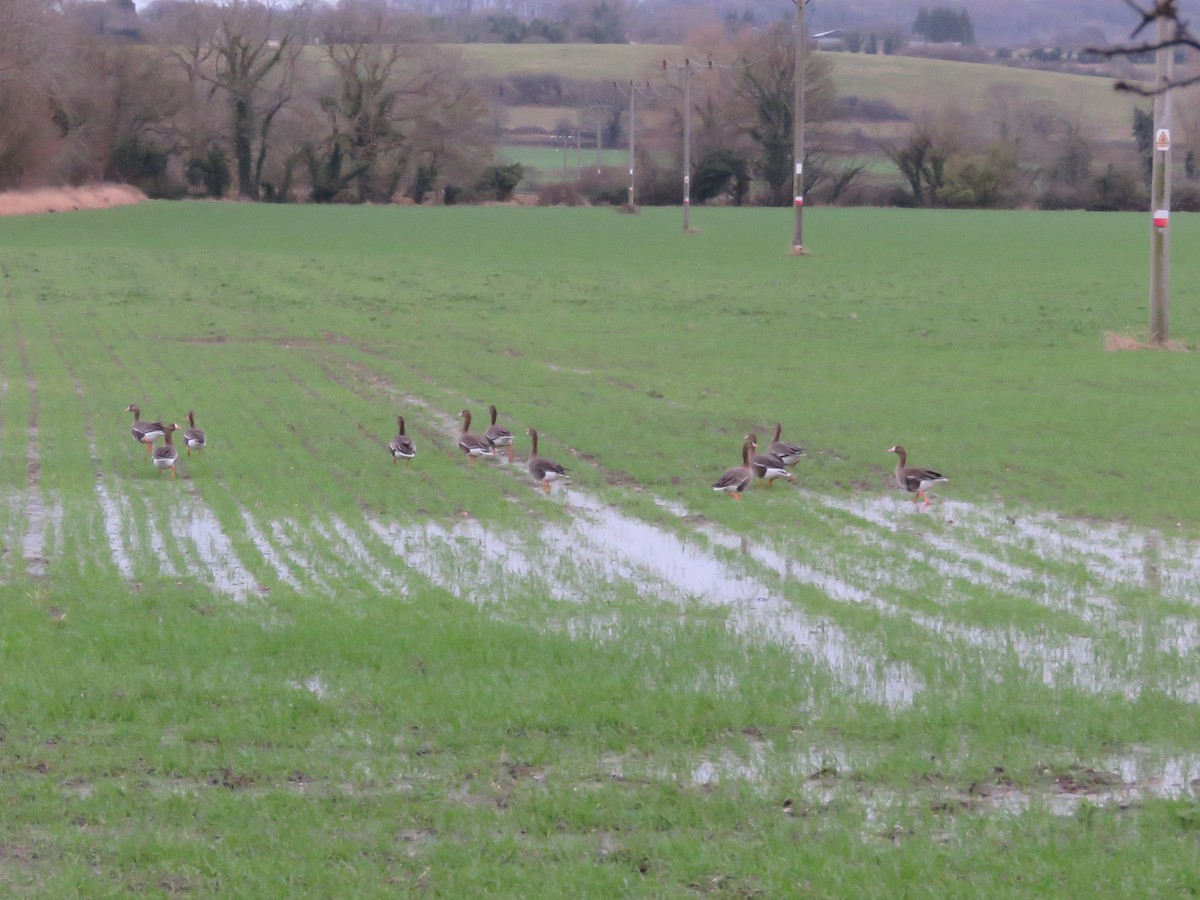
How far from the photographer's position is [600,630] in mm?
9758

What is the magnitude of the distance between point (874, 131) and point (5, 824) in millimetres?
144349

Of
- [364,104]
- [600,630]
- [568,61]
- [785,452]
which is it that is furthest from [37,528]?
[568,61]

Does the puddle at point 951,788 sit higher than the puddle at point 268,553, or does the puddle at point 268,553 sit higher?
the puddle at point 268,553

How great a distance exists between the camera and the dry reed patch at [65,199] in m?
81.8

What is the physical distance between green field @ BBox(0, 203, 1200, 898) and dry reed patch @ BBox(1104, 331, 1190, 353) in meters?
0.99

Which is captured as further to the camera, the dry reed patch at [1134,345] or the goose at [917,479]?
the dry reed patch at [1134,345]

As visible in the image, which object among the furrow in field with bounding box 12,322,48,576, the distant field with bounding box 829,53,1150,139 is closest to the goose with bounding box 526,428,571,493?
the furrow in field with bounding box 12,322,48,576

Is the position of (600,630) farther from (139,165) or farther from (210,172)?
(210,172)

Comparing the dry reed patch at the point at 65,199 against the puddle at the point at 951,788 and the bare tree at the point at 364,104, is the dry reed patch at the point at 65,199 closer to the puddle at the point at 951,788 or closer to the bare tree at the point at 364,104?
the bare tree at the point at 364,104

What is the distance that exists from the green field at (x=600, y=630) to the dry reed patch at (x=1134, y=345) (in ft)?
3.26

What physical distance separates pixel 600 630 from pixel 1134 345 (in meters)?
19.3

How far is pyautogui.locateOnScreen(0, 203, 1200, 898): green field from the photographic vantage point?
20.7 ft

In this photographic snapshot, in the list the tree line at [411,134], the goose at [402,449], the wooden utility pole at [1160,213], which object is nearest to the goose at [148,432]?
the goose at [402,449]

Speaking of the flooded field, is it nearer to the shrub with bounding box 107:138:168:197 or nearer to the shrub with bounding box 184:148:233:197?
the shrub with bounding box 107:138:168:197
